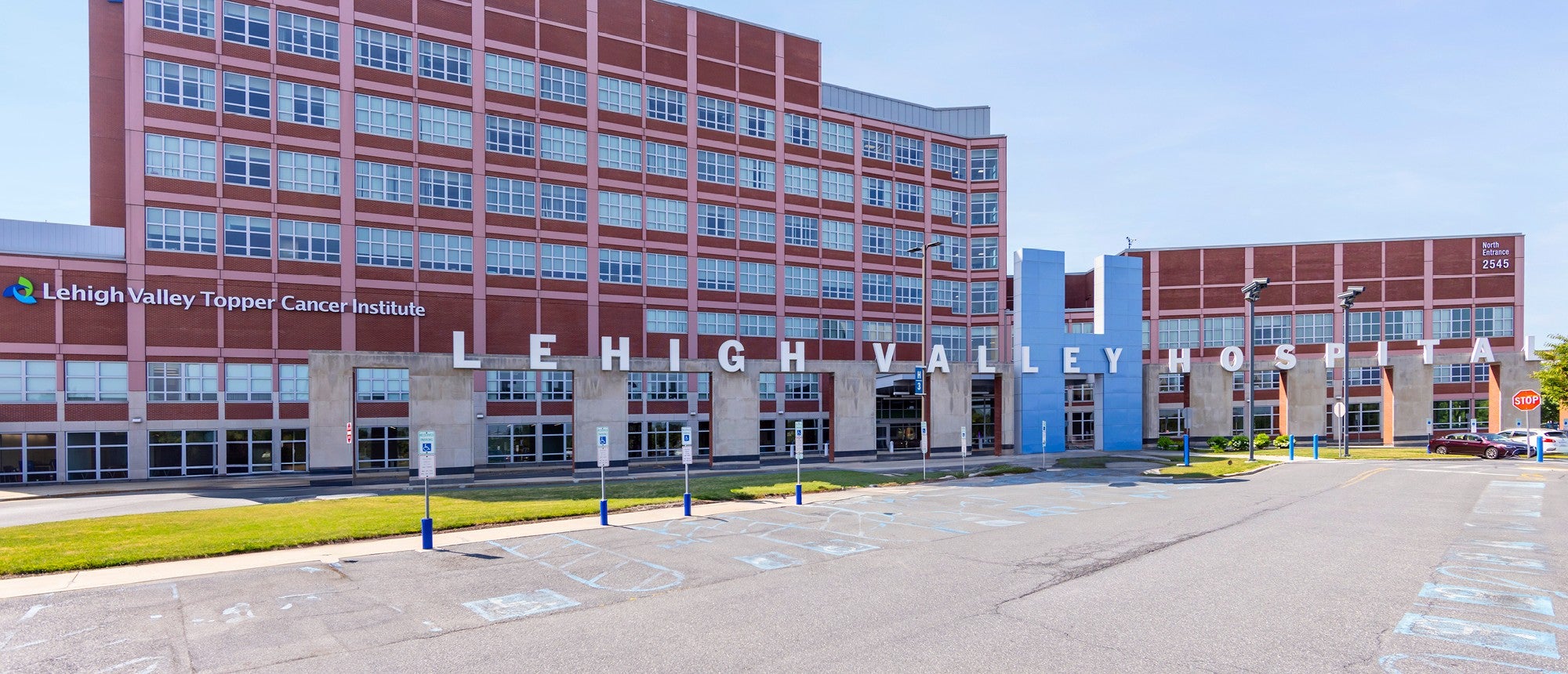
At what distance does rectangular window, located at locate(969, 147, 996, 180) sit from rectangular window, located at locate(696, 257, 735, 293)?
2120 centimetres

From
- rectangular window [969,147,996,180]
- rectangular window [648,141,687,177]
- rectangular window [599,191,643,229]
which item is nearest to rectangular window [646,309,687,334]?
rectangular window [599,191,643,229]

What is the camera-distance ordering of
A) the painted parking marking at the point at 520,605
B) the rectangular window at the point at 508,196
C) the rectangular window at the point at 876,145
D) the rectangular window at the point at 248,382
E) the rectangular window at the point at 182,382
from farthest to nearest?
the rectangular window at the point at 876,145 < the rectangular window at the point at 508,196 < the rectangular window at the point at 248,382 < the rectangular window at the point at 182,382 < the painted parking marking at the point at 520,605

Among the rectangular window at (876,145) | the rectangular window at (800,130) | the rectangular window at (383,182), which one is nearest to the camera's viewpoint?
the rectangular window at (383,182)

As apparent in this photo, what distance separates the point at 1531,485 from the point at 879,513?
24.5 meters

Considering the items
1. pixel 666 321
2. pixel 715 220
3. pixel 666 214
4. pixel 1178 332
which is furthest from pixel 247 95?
pixel 1178 332

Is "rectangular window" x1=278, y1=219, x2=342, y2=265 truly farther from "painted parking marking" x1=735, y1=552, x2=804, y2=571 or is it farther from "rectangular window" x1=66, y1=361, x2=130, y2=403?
"painted parking marking" x1=735, y1=552, x2=804, y2=571

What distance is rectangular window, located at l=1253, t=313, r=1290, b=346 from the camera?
2598 inches

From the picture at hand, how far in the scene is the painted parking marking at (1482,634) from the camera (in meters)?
10.7

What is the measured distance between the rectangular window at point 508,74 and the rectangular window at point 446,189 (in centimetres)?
587

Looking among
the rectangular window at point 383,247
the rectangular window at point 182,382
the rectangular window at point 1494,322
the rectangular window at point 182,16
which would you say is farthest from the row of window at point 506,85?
the rectangular window at point 1494,322

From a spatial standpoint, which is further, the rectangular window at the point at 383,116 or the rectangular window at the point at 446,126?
the rectangular window at the point at 446,126

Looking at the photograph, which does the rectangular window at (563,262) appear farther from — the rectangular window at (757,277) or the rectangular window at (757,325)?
the rectangular window at (757,325)

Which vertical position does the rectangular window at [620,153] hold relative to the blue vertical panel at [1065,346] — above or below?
above

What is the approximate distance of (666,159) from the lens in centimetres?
5356
